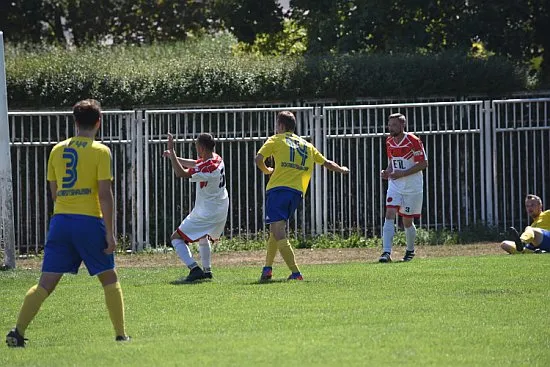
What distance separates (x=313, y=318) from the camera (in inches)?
381

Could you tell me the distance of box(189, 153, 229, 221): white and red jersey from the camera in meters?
13.3

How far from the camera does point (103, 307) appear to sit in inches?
440

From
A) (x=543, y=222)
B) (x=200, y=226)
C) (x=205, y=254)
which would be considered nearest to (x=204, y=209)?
(x=200, y=226)

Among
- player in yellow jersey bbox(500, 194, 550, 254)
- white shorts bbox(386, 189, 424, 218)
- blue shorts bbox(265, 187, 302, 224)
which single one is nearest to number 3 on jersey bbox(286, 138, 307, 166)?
blue shorts bbox(265, 187, 302, 224)

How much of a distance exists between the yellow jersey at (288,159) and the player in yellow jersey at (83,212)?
416 centimetres

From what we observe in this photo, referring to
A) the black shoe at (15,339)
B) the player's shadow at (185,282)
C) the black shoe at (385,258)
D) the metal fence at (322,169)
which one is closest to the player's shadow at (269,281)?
the player's shadow at (185,282)

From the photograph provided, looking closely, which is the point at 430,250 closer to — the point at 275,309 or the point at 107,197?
the point at 275,309

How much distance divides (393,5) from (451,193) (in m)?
5.64

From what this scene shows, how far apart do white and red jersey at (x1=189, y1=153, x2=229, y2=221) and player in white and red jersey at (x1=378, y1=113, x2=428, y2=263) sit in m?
2.39

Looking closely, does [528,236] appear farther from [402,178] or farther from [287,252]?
[287,252]

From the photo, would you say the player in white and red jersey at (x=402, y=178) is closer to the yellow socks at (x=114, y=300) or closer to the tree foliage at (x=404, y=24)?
the yellow socks at (x=114, y=300)

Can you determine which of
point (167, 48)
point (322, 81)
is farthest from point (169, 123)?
point (167, 48)

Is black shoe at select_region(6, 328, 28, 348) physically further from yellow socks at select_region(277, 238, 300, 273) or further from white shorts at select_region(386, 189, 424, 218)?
white shorts at select_region(386, 189, 424, 218)

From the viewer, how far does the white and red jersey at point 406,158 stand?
14906 mm
